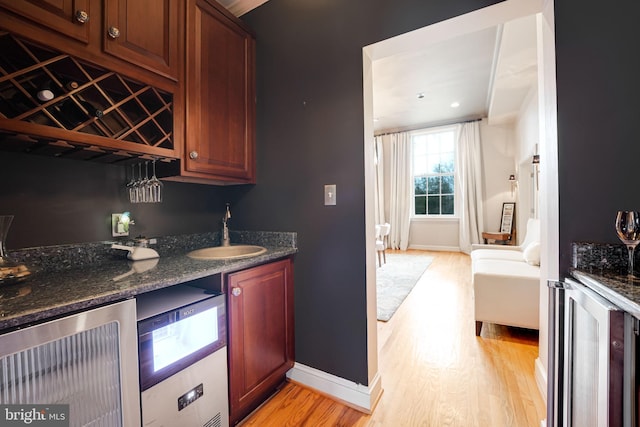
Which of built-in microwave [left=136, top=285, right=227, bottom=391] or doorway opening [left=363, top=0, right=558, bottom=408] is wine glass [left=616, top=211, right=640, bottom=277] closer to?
doorway opening [left=363, top=0, right=558, bottom=408]

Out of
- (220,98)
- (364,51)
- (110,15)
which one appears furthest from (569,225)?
(110,15)

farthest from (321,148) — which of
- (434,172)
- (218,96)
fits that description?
(434,172)

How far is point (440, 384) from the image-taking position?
174 centimetres

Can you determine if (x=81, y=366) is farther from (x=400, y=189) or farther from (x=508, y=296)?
(x=400, y=189)

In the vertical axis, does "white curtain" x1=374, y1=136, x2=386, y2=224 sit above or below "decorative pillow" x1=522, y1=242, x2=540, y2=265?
above

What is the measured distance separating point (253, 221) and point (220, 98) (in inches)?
34.2

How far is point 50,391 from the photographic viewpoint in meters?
0.80

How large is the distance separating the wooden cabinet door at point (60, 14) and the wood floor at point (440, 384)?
1999mm

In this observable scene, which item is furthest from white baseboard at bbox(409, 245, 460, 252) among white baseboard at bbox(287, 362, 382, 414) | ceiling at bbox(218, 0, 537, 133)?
white baseboard at bbox(287, 362, 382, 414)

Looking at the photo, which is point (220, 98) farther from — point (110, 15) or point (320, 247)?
point (320, 247)

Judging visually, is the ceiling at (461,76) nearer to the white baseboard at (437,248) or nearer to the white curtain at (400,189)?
the white curtain at (400,189)

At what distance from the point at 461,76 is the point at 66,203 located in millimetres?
4725

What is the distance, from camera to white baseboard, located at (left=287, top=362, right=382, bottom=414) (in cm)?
156

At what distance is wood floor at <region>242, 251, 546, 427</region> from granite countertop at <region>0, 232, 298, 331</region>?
914 millimetres
